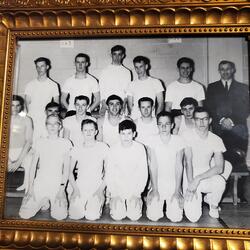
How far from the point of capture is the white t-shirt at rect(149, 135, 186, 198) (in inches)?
28.7

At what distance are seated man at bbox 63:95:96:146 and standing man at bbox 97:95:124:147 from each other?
0.11 feet

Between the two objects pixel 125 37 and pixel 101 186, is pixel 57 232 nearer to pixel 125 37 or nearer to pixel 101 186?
pixel 101 186

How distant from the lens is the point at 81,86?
2.57ft

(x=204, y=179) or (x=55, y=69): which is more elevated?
(x=55, y=69)

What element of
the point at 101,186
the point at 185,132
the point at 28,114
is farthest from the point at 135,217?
the point at 28,114

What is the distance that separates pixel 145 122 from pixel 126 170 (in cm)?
14

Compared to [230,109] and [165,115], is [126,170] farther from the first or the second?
[230,109]

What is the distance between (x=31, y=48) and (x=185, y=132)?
49 cm

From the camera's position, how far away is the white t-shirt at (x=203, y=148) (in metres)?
0.73

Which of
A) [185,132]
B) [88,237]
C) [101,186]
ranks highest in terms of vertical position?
[185,132]

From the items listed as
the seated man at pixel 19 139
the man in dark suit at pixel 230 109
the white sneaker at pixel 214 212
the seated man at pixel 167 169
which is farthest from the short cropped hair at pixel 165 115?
the seated man at pixel 19 139

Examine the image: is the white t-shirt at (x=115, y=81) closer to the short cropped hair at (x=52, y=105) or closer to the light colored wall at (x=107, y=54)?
the light colored wall at (x=107, y=54)

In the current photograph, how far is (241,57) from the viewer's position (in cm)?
76

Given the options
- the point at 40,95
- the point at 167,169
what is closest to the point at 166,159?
the point at 167,169
